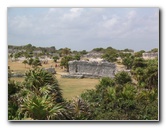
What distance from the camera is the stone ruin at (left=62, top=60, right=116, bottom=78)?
1899 centimetres

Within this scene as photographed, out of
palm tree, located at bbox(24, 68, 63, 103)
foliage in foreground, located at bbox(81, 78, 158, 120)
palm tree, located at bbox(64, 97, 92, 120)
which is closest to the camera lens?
palm tree, located at bbox(64, 97, 92, 120)

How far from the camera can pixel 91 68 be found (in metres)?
21.0

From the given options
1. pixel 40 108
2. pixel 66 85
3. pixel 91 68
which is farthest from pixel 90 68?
pixel 40 108

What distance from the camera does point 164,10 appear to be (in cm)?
719

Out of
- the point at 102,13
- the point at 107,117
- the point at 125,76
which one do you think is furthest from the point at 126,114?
the point at 125,76

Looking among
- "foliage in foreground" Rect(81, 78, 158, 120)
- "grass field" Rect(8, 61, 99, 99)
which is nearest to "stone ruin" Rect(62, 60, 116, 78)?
"grass field" Rect(8, 61, 99, 99)

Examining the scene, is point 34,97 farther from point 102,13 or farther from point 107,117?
point 102,13

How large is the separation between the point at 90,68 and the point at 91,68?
0.13 metres

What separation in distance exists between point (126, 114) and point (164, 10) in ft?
8.61

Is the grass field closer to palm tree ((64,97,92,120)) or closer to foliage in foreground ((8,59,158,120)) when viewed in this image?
foliage in foreground ((8,59,158,120))

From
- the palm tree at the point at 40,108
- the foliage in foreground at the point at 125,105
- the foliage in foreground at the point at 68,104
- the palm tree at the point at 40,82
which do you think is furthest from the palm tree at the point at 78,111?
the palm tree at the point at 40,82

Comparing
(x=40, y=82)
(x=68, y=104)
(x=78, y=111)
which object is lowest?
(x=78, y=111)

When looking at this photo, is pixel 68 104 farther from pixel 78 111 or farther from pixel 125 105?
pixel 125 105

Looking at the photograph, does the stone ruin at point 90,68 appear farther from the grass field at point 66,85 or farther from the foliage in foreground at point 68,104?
the foliage in foreground at point 68,104
